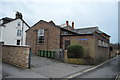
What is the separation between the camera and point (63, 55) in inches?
707

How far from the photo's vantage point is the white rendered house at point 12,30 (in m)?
32.9

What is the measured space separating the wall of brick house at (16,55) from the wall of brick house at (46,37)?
29.5 feet

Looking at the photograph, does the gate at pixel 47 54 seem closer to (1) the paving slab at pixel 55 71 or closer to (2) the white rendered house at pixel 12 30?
(1) the paving slab at pixel 55 71

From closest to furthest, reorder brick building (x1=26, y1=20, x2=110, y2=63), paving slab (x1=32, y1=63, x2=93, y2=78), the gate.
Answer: paving slab (x1=32, y1=63, x2=93, y2=78)
brick building (x1=26, y1=20, x2=110, y2=63)
the gate

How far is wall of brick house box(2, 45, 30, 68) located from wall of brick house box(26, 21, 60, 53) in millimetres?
8984

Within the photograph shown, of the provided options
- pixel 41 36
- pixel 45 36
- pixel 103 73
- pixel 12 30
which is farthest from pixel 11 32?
pixel 103 73

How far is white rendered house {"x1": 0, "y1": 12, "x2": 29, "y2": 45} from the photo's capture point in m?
32.9

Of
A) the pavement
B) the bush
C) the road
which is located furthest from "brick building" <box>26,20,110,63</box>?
the pavement

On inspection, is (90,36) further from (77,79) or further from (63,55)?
(77,79)

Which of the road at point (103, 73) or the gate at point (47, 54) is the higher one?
the gate at point (47, 54)

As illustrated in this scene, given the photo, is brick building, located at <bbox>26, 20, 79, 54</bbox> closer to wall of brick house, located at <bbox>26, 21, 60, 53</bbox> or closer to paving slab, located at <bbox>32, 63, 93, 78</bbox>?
wall of brick house, located at <bbox>26, 21, 60, 53</bbox>

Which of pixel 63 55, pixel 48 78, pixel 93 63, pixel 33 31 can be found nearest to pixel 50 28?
pixel 33 31

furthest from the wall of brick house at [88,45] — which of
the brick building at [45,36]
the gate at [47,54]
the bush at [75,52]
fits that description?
the gate at [47,54]

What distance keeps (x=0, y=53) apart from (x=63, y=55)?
7800 millimetres
